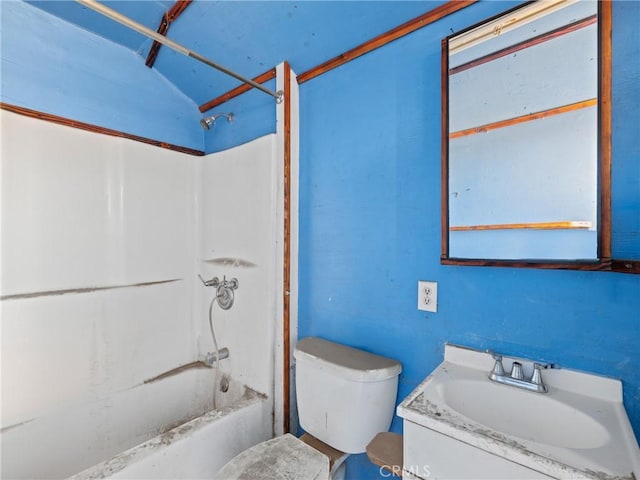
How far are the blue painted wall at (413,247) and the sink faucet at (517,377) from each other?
74 millimetres

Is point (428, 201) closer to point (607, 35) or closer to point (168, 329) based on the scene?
point (607, 35)

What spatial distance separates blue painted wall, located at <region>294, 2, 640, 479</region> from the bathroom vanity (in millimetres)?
71

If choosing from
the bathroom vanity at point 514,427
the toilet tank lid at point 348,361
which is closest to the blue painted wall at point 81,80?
the toilet tank lid at point 348,361

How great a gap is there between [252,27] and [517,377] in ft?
6.15

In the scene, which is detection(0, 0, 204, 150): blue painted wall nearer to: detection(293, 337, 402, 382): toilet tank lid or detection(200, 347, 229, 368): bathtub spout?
detection(200, 347, 229, 368): bathtub spout

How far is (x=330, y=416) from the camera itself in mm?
1241

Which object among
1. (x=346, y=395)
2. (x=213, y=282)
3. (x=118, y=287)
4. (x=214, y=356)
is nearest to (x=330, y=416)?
(x=346, y=395)

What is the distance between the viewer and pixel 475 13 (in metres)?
1.09

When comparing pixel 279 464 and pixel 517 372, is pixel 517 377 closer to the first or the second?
pixel 517 372

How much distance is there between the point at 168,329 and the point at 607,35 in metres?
2.46

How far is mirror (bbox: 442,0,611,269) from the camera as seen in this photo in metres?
0.86

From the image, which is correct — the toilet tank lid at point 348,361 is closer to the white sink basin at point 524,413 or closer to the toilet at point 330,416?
the toilet at point 330,416

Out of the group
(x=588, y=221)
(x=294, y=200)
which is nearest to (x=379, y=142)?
(x=294, y=200)

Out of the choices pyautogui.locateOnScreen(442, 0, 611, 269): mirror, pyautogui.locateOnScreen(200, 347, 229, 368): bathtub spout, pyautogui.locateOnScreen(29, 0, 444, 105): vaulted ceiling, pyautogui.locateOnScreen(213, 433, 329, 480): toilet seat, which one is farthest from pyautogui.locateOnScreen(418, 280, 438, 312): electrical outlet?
pyautogui.locateOnScreen(200, 347, 229, 368): bathtub spout
